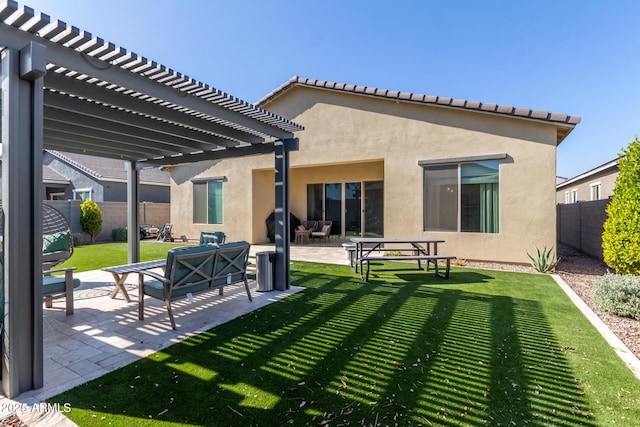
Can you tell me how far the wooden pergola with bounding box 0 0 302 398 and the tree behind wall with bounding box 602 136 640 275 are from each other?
6.68m

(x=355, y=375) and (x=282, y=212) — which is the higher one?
(x=282, y=212)

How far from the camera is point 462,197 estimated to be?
9.01 metres

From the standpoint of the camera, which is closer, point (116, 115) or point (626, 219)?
point (116, 115)

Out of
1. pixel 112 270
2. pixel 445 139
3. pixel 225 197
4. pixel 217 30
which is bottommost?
pixel 112 270

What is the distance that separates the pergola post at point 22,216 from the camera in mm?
2469

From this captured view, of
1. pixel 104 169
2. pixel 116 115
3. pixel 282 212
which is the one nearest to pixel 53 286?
pixel 116 115

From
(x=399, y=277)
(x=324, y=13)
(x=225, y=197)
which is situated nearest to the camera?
(x=399, y=277)

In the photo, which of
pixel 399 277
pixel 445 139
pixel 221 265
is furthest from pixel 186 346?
pixel 445 139

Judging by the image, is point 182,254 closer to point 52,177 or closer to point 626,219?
point 626,219

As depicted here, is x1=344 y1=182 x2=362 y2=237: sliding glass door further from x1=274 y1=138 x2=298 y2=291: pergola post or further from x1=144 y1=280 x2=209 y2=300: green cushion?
x1=144 y1=280 x2=209 y2=300: green cushion

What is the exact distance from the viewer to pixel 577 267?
8.27 m

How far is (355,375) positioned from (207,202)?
12.5 metres

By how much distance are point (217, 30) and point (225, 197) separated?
632 centimetres

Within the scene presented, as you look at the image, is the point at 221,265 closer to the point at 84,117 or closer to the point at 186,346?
the point at 186,346
